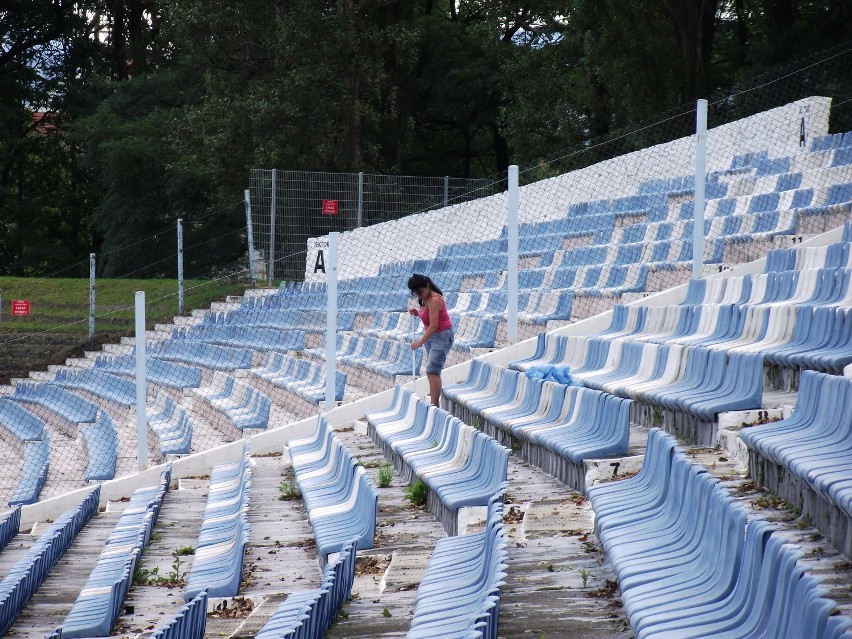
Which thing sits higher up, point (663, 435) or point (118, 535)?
point (663, 435)

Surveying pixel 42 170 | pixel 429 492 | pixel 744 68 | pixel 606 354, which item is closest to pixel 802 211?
pixel 606 354

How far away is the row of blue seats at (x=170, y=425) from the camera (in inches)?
339

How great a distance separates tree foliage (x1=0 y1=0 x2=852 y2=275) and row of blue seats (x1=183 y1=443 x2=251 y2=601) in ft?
21.9

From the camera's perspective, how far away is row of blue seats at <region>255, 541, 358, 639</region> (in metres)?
2.81

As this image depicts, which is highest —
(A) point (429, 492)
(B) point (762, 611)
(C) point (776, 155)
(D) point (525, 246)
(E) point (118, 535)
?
(C) point (776, 155)

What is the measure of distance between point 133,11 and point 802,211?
840 inches

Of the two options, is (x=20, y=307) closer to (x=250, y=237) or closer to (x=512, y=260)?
(x=250, y=237)

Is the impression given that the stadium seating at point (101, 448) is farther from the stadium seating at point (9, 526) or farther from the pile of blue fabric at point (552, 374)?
the pile of blue fabric at point (552, 374)

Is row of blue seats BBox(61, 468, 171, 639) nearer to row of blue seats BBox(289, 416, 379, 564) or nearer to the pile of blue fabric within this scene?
row of blue seats BBox(289, 416, 379, 564)

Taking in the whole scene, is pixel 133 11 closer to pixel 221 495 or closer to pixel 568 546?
pixel 221 495

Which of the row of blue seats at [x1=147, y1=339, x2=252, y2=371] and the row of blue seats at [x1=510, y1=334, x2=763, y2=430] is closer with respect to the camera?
the row of blue seats at [x1=510, y1=334, x2=763, y2=430]

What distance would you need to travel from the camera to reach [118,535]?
19.1ft

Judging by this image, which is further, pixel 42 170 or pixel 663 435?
pixel 42 170

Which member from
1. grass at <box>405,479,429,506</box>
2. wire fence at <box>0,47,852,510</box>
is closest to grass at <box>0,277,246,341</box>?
wire fence at <box>0,47,852,510</box>
